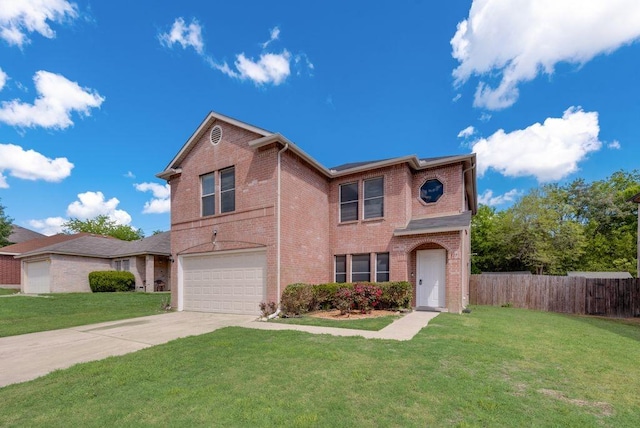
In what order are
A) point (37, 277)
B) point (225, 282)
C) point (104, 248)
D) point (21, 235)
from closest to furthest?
point (225, 282) → point (37, 277) → point (104, 248) → point (21, 235)

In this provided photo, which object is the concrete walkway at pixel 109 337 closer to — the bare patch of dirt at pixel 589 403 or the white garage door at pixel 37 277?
the bare patch of dirt at pixel 589 403

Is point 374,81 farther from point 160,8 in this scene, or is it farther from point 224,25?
point 160,8

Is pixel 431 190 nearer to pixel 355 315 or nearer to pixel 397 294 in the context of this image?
pixel 397 294

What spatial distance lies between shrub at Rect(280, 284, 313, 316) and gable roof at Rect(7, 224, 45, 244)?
43265 millimetres

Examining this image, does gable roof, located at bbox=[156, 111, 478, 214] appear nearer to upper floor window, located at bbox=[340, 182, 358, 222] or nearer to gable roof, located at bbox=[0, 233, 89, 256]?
upper floor window, located at bbox=[340, 182, 358, 222]

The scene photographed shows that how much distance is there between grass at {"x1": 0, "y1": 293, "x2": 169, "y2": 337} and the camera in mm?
9377

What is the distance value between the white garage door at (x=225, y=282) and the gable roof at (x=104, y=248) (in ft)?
35.1

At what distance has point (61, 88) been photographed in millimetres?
14500

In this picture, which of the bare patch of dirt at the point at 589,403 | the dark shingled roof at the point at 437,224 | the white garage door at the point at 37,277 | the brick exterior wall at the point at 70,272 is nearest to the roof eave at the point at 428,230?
the dark shingled roof at the point at 437,224

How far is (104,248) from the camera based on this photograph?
24.7 m

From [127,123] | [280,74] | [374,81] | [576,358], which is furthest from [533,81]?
[127,123]

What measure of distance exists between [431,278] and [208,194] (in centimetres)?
962

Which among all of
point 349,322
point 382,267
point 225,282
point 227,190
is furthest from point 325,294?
point 227,190

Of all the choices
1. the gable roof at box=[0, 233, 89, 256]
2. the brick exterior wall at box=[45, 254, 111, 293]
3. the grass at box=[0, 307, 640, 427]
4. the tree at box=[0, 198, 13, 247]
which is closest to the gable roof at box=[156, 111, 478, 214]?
the grass at box=[0, 307, 640, 427]
